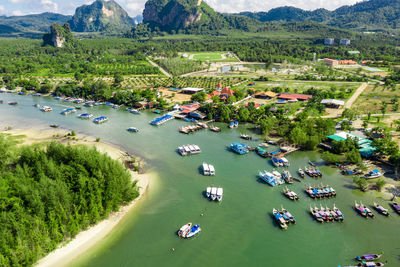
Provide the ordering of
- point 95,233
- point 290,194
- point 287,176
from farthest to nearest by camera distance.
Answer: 1. point 287,176
2. point 290,194
3. point 95,233

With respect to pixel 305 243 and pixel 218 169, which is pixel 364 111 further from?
pixel 305 243

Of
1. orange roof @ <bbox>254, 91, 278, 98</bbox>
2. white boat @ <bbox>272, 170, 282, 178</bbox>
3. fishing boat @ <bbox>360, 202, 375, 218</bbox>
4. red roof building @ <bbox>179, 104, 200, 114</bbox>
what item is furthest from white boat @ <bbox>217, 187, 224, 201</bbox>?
orange roof @ <bbox>254, 91, 278, 98</bbox>

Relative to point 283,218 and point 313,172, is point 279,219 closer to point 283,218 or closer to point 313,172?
point 283,218

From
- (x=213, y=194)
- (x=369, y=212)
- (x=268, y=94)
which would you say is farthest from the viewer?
(x=268, y=94)

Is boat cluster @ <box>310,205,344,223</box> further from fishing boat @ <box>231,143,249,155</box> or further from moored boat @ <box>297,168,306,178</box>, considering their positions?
fishing boat @ <box>231,143,249,155</box>

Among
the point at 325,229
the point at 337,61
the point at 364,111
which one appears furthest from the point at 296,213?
the point at 337,61

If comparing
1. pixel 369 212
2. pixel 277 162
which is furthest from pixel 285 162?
pixel 369 212
